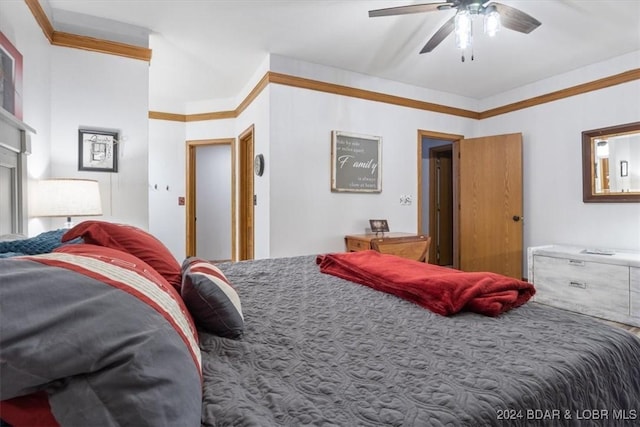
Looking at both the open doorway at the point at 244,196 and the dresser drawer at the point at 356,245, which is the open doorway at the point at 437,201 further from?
the open doorway at the point at 244,196

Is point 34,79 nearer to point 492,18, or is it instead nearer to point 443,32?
point 443,32

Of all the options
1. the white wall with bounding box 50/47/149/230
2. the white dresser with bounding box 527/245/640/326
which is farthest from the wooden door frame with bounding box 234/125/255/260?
the white dresser with bounding box 527/245/640/326

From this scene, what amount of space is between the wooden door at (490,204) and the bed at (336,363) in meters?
3.21

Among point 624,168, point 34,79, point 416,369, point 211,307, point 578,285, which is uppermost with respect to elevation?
point 34,79

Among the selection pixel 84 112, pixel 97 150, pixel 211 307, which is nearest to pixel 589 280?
pixel 211 307

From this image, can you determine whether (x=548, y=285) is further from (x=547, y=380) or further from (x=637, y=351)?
(x=547, y=380)

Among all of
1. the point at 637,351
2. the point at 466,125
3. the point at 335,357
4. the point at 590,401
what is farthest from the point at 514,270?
the point at 335,357

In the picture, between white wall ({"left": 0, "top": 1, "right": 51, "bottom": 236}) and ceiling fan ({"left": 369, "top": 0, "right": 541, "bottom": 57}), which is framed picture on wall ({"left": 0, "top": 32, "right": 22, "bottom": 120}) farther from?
ceiling fan ({"left": 369, "top": 0, "right": 541, "bottom": 57})

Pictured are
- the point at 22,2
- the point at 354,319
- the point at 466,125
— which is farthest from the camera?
the point at 466,125

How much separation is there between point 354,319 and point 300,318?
0.19 meters

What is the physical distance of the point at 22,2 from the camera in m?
2.01

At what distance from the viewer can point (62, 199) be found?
2.12 m

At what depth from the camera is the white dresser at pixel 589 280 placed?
2.81 m

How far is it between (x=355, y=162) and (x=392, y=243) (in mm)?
1018
